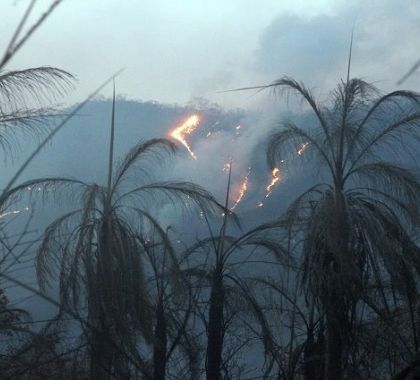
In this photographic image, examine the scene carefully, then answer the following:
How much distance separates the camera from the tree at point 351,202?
12.7 m

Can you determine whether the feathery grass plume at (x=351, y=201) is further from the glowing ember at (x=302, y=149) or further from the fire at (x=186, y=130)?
the fire at (x=186, y=130)

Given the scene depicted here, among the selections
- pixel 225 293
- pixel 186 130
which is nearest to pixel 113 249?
pixel 225 293

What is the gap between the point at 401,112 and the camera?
14.0 meters

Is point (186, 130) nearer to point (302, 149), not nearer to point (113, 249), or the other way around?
point (302, 149)

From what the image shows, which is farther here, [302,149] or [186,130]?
[186,130]

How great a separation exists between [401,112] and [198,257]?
668 centimetres

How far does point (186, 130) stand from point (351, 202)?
30.9 ft

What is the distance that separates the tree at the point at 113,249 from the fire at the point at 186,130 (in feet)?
17.6

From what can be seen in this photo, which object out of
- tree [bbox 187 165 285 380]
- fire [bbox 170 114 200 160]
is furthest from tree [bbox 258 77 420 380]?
fire [bbox 170 114 200 160]

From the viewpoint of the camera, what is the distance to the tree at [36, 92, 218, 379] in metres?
12.4

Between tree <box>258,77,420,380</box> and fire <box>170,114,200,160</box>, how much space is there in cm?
563

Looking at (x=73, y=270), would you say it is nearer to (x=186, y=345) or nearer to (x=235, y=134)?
(x=186, y=345)

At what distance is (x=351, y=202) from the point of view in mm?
13133

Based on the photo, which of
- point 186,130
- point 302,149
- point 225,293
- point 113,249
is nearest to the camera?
point 113,249
